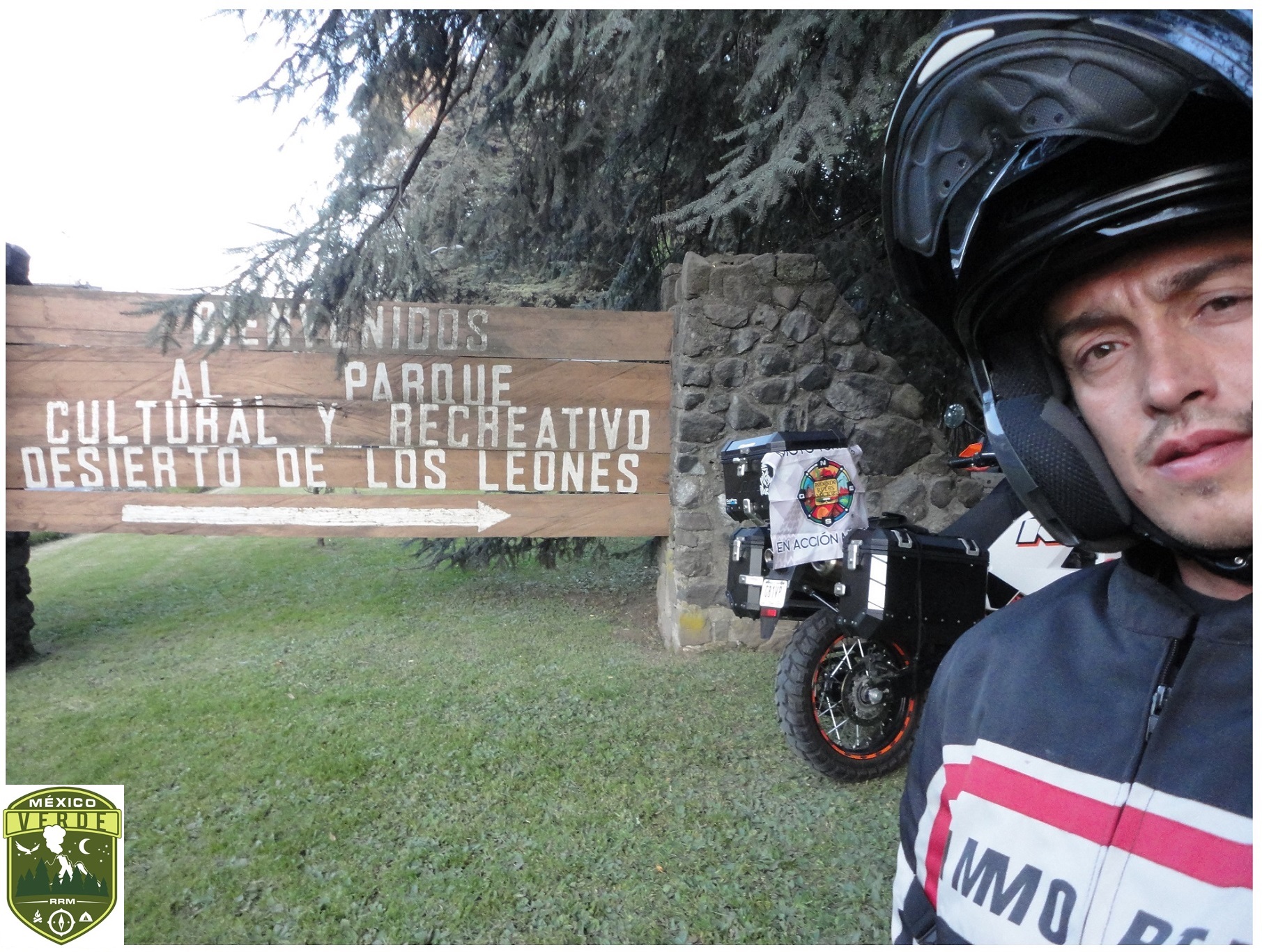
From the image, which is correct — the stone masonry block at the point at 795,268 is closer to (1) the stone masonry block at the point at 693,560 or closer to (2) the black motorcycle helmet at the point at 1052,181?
(1) the stone masonry block at the point at 693,560

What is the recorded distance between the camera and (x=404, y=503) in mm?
4672

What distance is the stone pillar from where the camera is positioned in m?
4.58

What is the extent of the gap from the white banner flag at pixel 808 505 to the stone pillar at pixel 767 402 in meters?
1.68

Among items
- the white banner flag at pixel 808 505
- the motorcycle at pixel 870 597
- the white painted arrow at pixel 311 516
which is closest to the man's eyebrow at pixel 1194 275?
the motorcycle at pixel 870 597

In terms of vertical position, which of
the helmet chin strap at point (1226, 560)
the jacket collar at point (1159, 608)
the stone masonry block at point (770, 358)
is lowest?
the jacket collar at point (1159, 608)

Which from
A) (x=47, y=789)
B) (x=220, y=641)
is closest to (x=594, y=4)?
(x=47, y=789)

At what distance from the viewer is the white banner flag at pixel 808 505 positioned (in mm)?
2916

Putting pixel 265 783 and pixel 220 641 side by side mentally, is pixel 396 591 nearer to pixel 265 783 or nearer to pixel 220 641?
pixel 220 641

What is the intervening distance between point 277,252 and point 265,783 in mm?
2432

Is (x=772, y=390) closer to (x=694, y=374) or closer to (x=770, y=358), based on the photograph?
(x=770, y=358)

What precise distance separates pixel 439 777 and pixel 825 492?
200 centimetres

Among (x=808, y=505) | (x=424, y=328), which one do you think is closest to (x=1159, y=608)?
(x=808, y=505)

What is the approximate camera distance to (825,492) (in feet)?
9.65

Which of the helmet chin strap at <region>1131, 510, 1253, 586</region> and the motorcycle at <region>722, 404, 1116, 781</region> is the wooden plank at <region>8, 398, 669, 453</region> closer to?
the motorcycle at <region>722, 404, 1116, 781</region>
